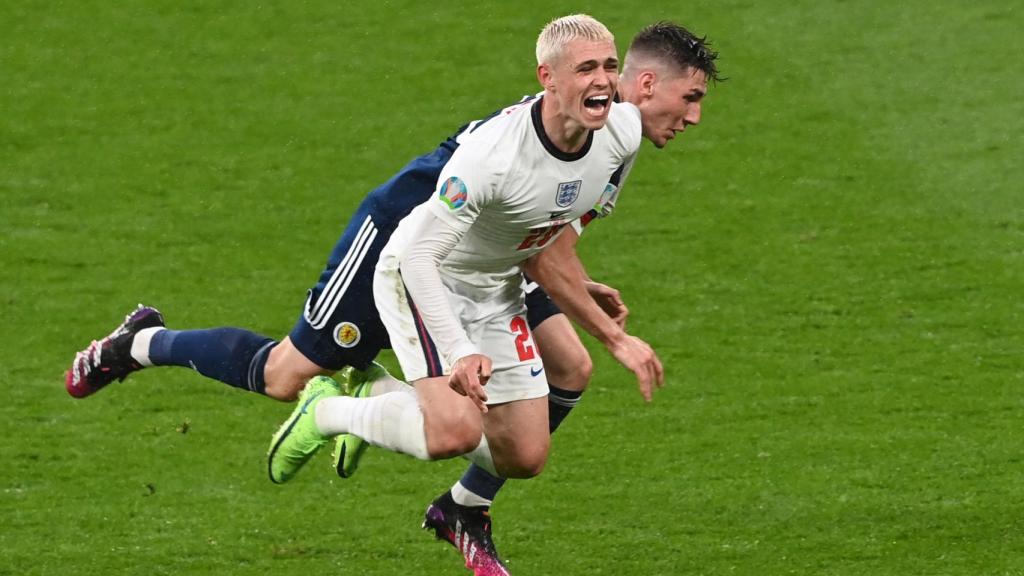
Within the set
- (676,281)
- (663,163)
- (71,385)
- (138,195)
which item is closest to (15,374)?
(71,385)

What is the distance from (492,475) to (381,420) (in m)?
0.68

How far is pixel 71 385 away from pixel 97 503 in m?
0.53

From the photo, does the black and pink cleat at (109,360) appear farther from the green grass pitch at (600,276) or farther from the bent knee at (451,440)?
the bent knee at (451,440)

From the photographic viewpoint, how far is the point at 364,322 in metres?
6.17

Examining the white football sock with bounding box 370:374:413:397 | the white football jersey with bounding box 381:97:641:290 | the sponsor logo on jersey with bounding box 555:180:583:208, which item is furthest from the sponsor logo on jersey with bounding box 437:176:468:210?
the white football sock with bounding box 370:374:413:397

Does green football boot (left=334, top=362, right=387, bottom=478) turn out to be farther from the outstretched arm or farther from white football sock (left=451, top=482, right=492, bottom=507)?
Answer: the outstretched arm

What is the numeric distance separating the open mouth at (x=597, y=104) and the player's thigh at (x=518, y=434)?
1.18 metres

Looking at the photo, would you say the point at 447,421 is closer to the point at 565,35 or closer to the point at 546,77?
the point at 546,77

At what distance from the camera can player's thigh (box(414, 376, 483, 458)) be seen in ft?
18.4

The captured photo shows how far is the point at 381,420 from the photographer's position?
5797mm

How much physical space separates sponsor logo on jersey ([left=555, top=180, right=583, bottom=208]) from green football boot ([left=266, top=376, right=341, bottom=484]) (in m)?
1.20

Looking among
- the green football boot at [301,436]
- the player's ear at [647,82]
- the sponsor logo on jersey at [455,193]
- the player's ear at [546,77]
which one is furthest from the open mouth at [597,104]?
the green football boot at [301,436]

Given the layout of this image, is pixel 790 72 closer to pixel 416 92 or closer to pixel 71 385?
pixel 416 92

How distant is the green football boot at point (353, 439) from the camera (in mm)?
6242
